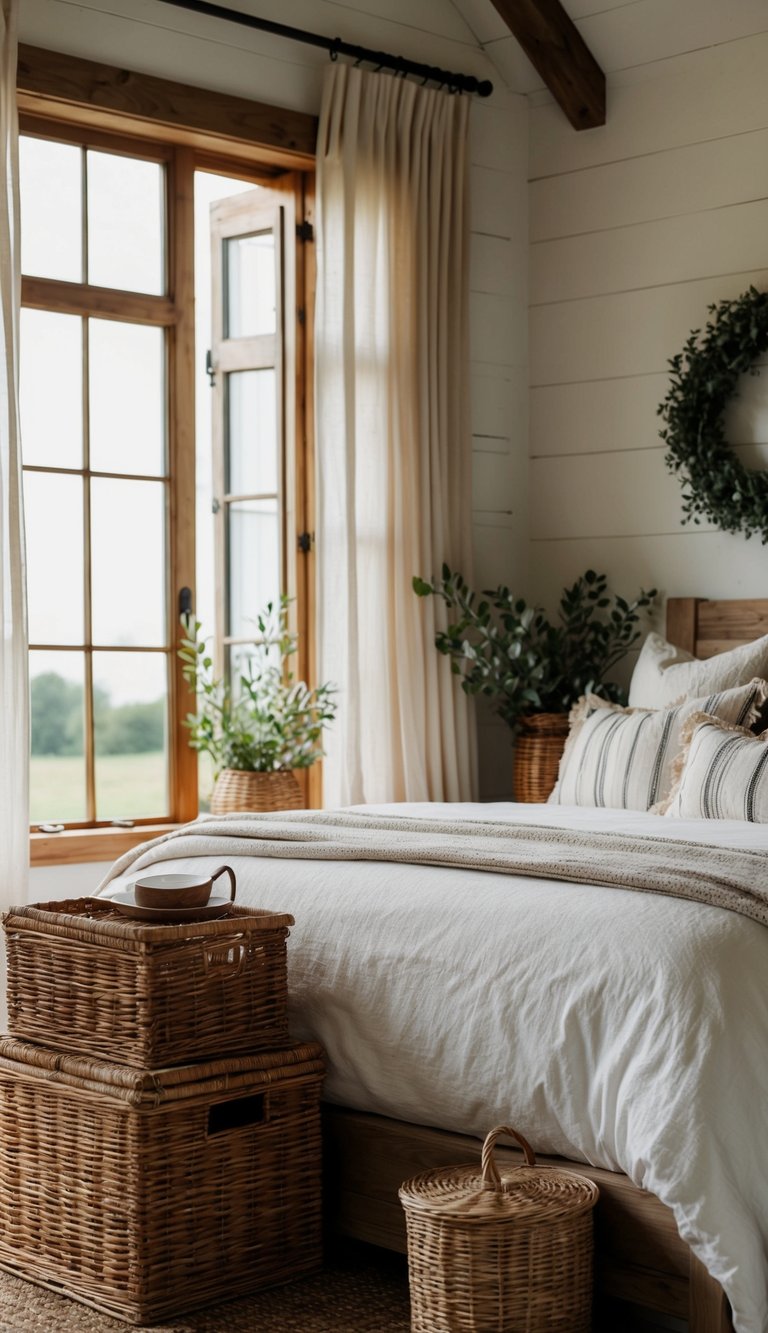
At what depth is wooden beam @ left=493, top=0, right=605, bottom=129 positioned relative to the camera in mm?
4578

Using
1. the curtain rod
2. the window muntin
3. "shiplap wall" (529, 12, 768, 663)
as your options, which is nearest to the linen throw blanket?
the window muntin

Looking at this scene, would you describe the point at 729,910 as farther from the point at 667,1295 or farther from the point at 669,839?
the point at 667,1295

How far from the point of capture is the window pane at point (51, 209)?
4.07 m

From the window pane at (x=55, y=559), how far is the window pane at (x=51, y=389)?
7 cm

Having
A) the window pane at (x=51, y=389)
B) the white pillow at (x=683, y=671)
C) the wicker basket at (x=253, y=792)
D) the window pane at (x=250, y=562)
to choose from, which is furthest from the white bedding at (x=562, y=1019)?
the window pane at (x=250, y=562)

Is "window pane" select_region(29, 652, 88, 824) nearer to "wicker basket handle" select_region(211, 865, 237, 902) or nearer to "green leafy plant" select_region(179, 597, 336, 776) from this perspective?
"green leafy plant" select_region(179, 597, 336, 776)

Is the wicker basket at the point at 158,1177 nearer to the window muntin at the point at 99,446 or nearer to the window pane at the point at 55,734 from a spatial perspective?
the window muntin at the point at 99,446

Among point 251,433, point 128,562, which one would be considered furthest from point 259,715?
point 251,433

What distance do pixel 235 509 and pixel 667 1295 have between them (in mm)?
2937

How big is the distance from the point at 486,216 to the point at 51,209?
4.75ft

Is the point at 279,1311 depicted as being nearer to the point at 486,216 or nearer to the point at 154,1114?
the point at 154,1114

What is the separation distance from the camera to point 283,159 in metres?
4.45

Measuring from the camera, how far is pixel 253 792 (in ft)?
13.8

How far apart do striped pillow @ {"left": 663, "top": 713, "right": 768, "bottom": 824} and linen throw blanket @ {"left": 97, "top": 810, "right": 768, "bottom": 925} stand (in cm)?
55
